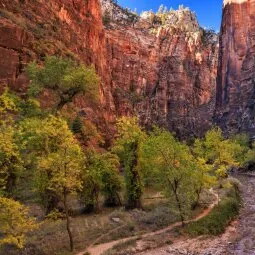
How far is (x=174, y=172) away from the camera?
117 ft

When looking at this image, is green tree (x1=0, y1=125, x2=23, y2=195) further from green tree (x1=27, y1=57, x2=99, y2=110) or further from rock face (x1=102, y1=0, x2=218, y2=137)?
rock face (x1=102, y1=0, x2=218, y2=137)

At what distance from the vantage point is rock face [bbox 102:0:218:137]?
514 feet

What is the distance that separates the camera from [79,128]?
59250mm

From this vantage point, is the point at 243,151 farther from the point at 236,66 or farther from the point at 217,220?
the point at 217,220

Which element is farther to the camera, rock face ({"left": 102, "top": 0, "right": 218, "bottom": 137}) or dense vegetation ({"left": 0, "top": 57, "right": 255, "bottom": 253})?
rock face ({"left": 102, "top": 0, "right": 218, "bottom": 137})

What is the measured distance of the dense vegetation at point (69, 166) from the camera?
2748 centimetres

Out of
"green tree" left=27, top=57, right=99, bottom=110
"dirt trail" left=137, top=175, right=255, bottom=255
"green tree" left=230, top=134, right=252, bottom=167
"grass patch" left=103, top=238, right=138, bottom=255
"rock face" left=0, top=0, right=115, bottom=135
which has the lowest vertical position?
"dirt trail" left=137, top=175, right=255, bottom=255

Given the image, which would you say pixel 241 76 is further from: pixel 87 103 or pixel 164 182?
pixel 164 182

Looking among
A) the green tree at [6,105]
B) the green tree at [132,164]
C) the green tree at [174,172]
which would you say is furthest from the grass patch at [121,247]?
the green tree at [6,105]

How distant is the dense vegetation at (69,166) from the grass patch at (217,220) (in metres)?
0.14

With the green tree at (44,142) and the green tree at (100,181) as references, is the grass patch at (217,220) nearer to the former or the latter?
the green tree at (100,181)

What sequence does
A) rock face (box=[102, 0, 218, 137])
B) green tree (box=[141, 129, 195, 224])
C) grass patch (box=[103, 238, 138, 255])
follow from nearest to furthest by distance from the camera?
grass patch (box=[103, 238, 138, 255]), green tree (box=[141, 129, 195, 224]), rock face (box=[102, 0, 218, 137])

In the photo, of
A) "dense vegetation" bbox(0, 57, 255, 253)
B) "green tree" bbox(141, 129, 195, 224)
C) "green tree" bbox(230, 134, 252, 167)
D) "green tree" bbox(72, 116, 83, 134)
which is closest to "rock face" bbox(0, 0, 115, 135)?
"green tree" bbox(72, 116, 83, 134)

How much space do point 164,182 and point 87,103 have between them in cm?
4140
